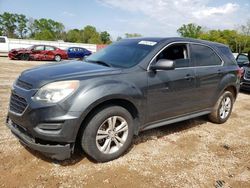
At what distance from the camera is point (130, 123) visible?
3756 mm

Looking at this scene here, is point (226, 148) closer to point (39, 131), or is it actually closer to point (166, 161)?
point (166, 161)

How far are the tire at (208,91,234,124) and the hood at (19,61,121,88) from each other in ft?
9.23

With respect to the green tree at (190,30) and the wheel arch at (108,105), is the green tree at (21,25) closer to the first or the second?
the green tree at (190,30)

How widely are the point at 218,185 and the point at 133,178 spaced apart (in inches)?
42.5

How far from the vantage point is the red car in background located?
788 inches

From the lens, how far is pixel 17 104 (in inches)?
134

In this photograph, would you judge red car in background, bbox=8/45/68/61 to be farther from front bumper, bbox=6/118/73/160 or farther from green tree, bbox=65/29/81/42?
green tree, bbox=65/29/81/42

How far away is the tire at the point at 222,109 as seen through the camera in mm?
5521

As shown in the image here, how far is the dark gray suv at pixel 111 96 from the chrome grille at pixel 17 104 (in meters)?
0.01

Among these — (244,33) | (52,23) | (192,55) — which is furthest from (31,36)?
(192,55)

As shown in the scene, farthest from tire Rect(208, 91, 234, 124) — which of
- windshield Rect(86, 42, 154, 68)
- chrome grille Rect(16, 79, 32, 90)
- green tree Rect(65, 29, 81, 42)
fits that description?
green tree Rect(65, 29, 81, 42)

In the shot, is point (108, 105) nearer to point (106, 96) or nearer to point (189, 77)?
point (106, 96)

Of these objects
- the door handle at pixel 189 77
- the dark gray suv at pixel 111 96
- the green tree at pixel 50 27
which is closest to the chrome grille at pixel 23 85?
the dark gray suv at pixel 111 96

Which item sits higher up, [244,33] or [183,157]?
[244,33]
